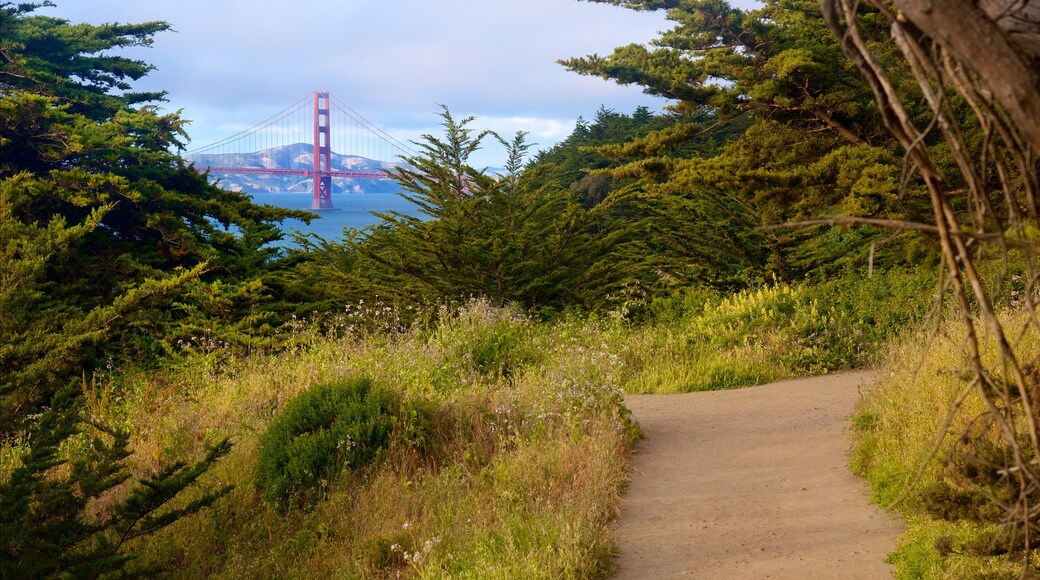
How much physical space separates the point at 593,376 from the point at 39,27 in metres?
21.2

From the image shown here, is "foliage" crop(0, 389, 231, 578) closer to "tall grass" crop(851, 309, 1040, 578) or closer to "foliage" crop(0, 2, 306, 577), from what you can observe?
"foliage" crop(0, 2, 306, 577)

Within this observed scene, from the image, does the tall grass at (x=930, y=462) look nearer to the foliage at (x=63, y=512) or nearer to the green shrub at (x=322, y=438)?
the green shrub at (x=322, y=438)

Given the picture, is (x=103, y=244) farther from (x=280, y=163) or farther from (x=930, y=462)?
(x=280, y=163)

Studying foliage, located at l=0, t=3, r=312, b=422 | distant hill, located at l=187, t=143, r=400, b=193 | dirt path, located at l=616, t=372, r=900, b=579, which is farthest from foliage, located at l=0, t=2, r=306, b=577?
distant hill, located at l=187, t=143, r=400, b=193

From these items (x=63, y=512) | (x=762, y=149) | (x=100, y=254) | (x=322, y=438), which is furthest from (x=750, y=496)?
(x=100, y=254)

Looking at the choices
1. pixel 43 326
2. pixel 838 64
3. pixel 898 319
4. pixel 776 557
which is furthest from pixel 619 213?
pixel 776 557

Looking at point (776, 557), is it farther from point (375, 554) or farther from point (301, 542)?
point (301, 542)

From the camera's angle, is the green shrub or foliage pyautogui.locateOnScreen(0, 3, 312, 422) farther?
foliage pyautogui.locateOnScreen(0, 3, 312, 422)

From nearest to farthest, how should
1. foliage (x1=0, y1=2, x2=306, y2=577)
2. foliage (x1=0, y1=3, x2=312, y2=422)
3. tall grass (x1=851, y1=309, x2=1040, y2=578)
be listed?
tall grass (x1=851, y1=309, x2=1040, y2=578) → foliage (x1=0, y1=2, x2=306, y2=577) → foliage (x1=0, y1=3, x2=312, y2=422)

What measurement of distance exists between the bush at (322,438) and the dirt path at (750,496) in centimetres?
193

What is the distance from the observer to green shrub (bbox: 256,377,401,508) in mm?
6039

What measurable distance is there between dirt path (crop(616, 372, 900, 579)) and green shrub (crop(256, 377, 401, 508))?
6.35 feet

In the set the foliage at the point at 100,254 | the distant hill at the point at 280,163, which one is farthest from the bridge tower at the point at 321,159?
the foliage at the point at 100,254

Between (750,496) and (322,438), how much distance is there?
2.99 metres
